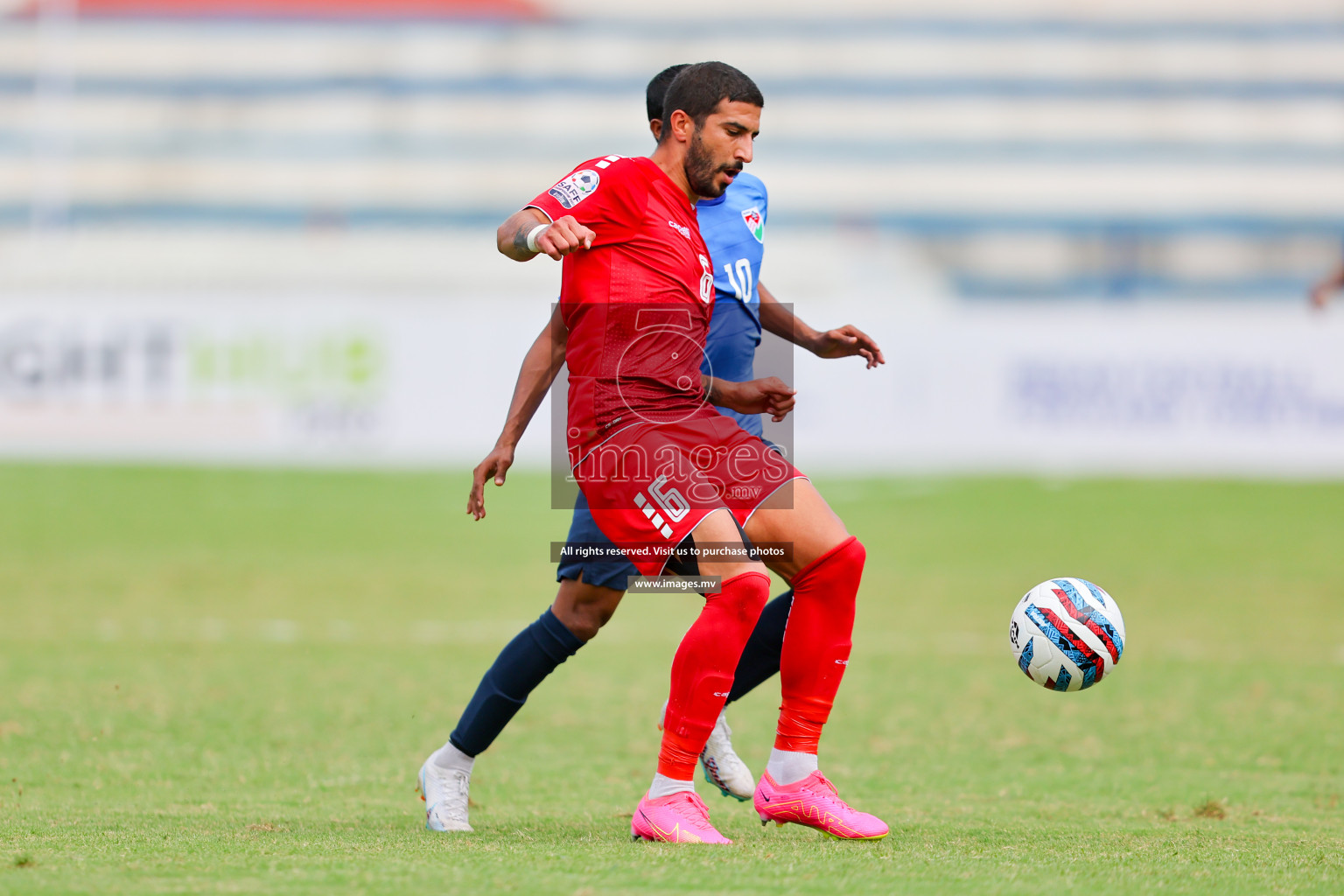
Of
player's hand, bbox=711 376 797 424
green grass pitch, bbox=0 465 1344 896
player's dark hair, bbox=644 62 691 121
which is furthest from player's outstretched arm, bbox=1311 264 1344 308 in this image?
player's hand, bbox=711 376 797 424

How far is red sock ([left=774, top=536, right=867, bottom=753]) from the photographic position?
4.32m

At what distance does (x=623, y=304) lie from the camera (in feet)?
13.9

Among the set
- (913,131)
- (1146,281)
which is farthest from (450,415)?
(913,131)

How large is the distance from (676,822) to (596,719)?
282 centimetres

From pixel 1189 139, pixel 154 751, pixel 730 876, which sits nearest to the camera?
pixel 730 876

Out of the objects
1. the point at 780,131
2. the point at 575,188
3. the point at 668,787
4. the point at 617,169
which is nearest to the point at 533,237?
the point at 575,188

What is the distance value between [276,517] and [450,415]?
326 centimetres

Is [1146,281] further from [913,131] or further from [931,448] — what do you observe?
[931,448]

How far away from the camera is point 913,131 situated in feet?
149

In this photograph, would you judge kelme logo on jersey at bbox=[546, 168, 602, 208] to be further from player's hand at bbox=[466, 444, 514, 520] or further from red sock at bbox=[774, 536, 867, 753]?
red sock at bbox=[774, 536, 867, 753]

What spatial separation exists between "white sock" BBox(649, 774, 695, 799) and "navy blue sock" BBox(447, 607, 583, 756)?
609mm

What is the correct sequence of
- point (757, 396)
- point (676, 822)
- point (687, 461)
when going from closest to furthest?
1. point (676, 822)
2. point (687, 461)
3. point (757, 396)

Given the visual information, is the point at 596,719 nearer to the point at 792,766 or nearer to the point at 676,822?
the point at 792,766

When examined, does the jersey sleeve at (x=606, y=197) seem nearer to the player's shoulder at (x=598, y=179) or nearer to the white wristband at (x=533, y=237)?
the player's shoulder at (x=598, y=179)
